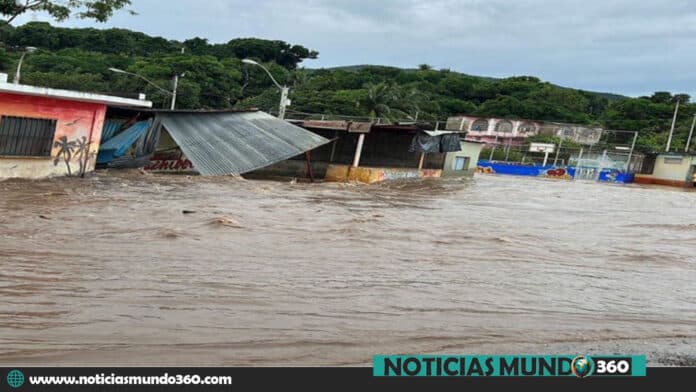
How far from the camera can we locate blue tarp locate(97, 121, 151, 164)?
57.3 ft

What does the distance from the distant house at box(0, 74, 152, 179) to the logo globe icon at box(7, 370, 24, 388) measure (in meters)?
11.5

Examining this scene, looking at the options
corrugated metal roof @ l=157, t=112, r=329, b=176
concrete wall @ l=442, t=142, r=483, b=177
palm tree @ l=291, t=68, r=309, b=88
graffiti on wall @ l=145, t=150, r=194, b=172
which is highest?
palm tree @ l=291, t=68, r=309, b=88

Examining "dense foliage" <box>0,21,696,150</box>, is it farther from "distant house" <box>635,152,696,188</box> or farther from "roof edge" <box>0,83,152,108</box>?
"roof edge" <box>0,83,152,108</box>

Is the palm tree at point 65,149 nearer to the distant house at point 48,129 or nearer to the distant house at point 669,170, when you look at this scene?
the distant house at point 48,129

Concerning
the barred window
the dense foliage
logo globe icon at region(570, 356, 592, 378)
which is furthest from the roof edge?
the dense foliage

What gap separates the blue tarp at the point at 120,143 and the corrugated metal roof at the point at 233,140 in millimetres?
739

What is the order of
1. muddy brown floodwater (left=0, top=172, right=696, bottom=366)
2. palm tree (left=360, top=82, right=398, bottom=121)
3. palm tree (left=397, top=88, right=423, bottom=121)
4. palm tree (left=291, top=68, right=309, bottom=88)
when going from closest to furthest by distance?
muddy brown floodwater (left=0, top=172, right=696, bottom=366) → palm tree (left=360, top=82, right=398, bottom=121) → palm tree (left=397, top=88, right=423, bottom=121) → palm tree (left=291, top=68, right=309, bottom=88)

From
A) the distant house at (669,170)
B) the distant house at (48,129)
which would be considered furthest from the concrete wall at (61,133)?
the distant house at (669,170)

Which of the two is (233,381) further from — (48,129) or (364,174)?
(364,174)

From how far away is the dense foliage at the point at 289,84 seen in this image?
53.9 metres

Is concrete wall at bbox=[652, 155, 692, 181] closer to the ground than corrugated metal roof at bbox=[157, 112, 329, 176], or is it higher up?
higher up

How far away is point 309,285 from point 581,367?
310cm

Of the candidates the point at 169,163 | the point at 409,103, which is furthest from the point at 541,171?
the point at 169,163

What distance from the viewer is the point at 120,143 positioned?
697 inches
